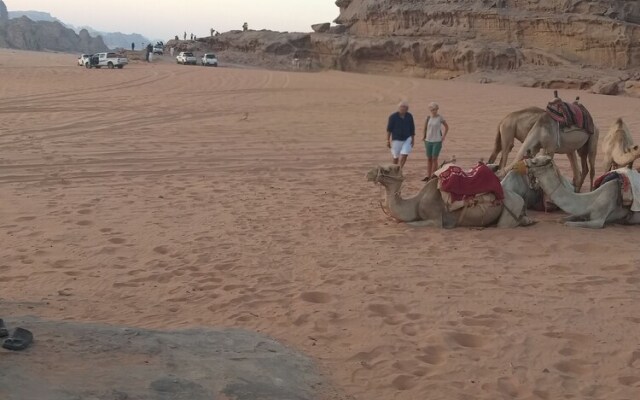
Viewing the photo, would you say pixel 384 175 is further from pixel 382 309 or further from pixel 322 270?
pixel 382 309

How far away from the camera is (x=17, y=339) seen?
14.0 feet

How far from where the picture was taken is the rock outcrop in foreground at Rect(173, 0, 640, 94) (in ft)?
128

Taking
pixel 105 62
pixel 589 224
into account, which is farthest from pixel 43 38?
pixel 589 224

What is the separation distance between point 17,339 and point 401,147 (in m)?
8.69

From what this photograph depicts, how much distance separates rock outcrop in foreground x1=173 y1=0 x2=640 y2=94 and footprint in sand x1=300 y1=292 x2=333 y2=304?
3044cm

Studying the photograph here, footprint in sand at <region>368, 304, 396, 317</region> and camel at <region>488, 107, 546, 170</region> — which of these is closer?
footprint in sand at <region>368, 304, 396, 317</region>

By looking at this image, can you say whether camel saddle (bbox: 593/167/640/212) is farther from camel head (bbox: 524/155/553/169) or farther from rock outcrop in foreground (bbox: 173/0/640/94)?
rock outcrop in foreground (bbox: 173/0/640/94)

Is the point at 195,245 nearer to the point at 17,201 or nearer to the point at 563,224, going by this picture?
the point at 17,201

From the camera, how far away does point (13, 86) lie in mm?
29359

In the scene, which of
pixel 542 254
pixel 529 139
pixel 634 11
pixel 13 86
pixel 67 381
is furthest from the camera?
pixel 634 11

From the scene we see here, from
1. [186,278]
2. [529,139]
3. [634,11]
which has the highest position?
[634,11]

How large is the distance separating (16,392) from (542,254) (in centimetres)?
591

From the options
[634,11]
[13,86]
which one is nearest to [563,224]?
[13,86]

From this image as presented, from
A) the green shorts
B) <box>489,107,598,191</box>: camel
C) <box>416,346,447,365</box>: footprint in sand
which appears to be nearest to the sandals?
<box>416,346,447,365</box>: footprint in sand
